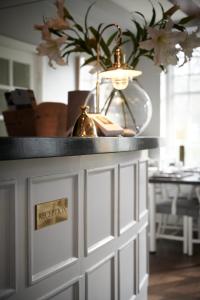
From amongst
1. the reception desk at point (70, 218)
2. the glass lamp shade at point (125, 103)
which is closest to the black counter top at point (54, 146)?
the reception desk at point (70, 218)

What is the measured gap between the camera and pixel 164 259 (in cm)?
400

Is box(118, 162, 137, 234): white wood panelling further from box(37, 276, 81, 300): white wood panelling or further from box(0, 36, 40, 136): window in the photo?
box(0, 36, 40, 136): window

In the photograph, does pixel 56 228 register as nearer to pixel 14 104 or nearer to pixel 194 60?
pixel 14 104

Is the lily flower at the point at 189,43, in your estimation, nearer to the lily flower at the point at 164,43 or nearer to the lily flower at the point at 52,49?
the lily flower at the point at 164,43

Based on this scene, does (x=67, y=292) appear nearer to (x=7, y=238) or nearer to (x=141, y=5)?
(x=7, y=238)

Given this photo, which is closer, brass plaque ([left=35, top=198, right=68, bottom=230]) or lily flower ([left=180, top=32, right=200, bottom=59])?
brass plaque ([left=35, top=198, right=68, bottom=230])

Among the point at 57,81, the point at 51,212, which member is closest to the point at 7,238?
the point at 51,212

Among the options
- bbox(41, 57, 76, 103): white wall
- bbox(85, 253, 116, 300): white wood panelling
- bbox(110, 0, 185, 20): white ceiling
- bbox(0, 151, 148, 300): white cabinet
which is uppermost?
bbox(110, 0, 185, 20): white ceiling

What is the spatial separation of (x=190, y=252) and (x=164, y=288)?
40.3 inches

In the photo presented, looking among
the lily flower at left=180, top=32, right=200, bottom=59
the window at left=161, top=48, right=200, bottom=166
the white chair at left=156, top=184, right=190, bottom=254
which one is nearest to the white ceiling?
the window at left=161, top=48, right=200, bottom=166

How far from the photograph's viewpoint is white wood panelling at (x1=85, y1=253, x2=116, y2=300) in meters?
1.53

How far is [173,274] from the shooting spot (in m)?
3.57

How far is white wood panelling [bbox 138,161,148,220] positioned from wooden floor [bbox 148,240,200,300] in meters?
1.09

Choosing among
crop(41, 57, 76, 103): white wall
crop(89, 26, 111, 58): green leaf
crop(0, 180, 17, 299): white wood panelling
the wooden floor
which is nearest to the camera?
crop(0, 180, 17, 299): white wood panelling
